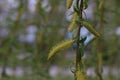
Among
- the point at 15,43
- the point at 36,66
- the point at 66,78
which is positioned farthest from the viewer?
the point at 66,78

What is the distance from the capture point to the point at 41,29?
5.35 feet

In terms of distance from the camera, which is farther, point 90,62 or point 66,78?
point 66,78

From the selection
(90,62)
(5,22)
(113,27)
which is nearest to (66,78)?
(113,27)

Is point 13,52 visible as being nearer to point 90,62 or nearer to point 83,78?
point 90,62

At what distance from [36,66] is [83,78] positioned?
31.0 inches

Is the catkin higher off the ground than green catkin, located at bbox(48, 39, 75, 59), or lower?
lower

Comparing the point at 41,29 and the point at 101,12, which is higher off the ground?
the point at 41,29

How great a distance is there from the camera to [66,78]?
2.46m

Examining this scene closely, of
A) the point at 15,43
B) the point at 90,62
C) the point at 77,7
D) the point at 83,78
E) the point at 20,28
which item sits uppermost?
the point at 20,28

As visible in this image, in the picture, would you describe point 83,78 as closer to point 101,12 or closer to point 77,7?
point 77,7

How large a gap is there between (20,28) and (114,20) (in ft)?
1.43

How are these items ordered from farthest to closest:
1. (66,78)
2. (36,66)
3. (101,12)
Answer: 1. (66,78)
2. (36,66)
3. (101,12)

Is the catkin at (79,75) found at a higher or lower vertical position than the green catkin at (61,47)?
lower

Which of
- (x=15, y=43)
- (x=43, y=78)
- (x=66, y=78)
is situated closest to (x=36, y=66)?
(x=43, y=78)
